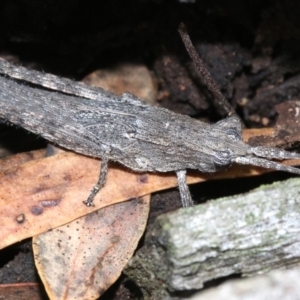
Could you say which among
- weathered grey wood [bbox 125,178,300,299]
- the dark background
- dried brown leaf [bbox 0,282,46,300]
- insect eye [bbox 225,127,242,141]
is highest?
the dark background

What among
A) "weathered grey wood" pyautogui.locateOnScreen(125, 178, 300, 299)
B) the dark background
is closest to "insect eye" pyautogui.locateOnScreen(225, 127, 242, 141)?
the dark background

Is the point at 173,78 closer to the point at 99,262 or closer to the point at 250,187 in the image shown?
the point at 250,187

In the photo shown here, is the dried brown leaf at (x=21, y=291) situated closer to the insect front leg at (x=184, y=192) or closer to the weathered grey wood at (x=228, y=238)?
the weathered grey wood at (x=228, y=238)

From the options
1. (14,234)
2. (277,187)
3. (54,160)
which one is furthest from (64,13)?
(277,187)

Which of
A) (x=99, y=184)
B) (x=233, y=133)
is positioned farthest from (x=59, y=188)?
(x=233, y=133)

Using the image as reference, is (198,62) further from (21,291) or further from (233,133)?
(21,291)

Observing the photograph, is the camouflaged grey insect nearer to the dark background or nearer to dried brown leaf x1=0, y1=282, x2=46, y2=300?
the dark background

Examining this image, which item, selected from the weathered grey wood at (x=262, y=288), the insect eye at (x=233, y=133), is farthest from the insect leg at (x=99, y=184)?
the weathered grey wood at (x=262, y=288)
